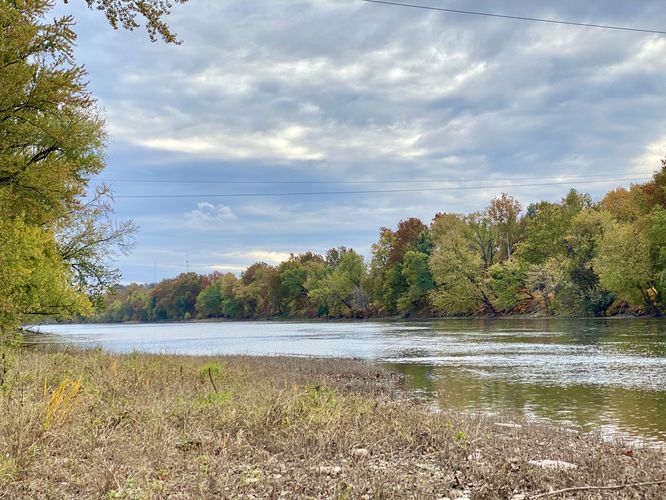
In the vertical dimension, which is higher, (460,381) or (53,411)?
(53,411)

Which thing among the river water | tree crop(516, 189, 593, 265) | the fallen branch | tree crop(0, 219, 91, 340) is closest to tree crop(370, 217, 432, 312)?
tree crop(516, 189, 593, 265)

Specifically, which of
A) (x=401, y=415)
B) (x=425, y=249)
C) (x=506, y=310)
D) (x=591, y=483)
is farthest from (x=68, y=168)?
(x=425, y=249)

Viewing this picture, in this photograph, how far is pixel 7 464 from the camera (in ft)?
23.4

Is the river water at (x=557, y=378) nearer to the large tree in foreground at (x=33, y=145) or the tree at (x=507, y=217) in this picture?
the large tree in foreground at (x=33, y=145)

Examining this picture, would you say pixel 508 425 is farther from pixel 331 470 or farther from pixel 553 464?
pixel 331 470

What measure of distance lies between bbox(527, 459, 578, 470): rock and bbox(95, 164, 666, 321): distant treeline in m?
34.2

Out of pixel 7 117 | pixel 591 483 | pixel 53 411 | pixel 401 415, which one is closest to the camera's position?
pixel 591 483

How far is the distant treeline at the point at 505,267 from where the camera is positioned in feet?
220

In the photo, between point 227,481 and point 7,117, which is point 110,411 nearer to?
point 227,481

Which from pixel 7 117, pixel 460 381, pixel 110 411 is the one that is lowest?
pixel 460 381

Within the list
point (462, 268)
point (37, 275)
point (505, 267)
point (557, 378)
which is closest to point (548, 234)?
point (505, 267)

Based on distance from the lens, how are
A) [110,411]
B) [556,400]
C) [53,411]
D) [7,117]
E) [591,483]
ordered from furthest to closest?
[7,117] → [556,400] → [110,411] → [53,411] → [591,483]

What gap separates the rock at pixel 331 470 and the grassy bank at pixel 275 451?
0.03m

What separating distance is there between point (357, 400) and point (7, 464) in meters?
7.37
